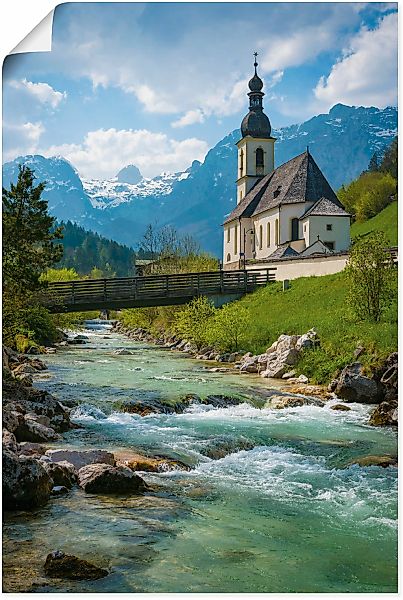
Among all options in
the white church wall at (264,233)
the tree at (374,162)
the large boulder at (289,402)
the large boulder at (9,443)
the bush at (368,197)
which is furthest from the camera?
the white church wall at (264,233)

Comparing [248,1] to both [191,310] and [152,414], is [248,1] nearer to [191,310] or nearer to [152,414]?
[152,414]

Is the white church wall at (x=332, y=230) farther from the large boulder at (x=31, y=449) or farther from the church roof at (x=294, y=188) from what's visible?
the large boulder at (x=31, y=449)

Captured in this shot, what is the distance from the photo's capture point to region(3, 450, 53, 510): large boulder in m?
4.43

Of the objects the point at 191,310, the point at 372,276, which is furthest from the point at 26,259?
the point at 191,310

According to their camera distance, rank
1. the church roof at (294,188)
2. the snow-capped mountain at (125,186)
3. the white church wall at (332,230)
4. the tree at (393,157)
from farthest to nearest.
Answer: the church roof at (294,188), the white church wall at (332,230), the snow-capped mountain at (125,186), the tree at (393,157)

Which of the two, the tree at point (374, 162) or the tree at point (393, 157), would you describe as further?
the tree at point (374, 162)

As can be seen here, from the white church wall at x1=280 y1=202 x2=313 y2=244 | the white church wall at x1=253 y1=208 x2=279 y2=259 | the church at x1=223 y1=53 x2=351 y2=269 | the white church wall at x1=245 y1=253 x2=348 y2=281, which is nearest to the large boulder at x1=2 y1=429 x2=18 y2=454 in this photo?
the white church wall at x1=245 y1=253 x2=348 y2=281

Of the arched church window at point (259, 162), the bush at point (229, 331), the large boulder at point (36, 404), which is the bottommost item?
the large boulder at point (36, 404)

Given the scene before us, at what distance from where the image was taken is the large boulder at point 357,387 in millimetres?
8719

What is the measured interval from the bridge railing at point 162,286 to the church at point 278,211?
5.06 feet

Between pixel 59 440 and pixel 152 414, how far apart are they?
2006 millimetres

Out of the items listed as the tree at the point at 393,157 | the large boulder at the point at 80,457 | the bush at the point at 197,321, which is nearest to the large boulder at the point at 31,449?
the large boulder at the point at 80,457

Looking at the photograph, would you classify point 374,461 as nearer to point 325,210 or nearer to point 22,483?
point 22,483

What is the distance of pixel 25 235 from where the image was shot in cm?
679
